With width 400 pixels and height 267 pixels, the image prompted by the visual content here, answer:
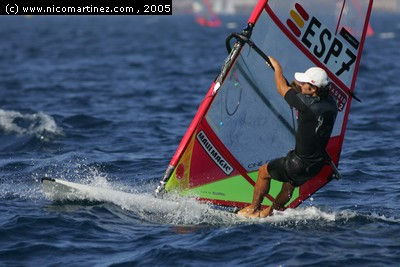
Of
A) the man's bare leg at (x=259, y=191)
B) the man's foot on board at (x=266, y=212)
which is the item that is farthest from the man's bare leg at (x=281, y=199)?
the man's bare leg at (x=259, y=191)

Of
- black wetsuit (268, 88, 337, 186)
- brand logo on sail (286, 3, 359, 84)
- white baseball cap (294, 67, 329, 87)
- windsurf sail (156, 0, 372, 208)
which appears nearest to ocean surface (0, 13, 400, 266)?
windsurf sail (156, 0, 372, 208)

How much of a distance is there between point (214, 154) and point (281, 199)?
3.43 feet

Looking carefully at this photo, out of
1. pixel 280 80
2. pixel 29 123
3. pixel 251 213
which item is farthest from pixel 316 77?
pixel 29 123

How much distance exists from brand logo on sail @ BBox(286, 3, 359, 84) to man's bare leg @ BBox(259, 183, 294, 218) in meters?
1.59

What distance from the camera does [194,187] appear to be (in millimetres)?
10656

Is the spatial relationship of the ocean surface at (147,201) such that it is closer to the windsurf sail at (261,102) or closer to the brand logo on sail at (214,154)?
the windsurf sail at (261,102)

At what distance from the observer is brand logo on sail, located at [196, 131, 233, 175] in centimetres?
1044

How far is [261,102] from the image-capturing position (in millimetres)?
10688

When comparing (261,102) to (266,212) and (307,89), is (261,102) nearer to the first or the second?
(307,89)

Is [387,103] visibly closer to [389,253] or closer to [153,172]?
[153,172]

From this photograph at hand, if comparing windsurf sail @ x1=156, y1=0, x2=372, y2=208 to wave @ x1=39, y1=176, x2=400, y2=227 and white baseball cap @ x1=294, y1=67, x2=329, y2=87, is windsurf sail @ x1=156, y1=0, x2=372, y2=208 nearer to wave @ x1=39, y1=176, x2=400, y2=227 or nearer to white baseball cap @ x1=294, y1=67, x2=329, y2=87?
wave @ x1=39, y1=176, x2=400, y2=227

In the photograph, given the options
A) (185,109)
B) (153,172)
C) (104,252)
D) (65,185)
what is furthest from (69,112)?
(104,252)

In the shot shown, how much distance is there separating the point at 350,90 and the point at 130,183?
3.83 m

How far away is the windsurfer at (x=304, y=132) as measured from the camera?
9.48m
